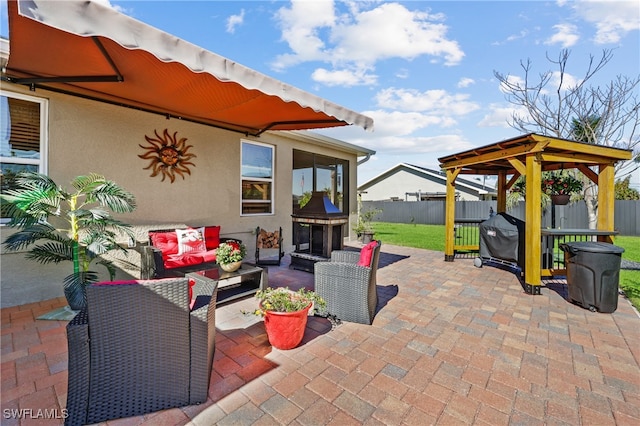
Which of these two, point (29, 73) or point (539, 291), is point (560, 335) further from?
point (29, 73)

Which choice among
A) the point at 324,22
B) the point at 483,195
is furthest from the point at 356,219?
the point at 483,195

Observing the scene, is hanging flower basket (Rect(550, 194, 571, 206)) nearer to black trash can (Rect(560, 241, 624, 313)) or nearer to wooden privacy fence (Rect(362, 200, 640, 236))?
black trash can (Rect(560, 241, 624, 313))

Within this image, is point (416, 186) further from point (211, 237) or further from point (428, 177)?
point (211, 237)

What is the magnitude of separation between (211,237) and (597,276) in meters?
6.12

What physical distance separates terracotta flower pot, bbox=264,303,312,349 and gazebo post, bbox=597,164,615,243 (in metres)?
6.11

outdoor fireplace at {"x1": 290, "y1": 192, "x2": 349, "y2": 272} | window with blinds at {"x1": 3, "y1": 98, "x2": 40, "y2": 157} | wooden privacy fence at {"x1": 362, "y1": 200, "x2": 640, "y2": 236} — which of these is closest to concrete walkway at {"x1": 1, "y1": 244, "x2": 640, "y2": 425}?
outdoor fireplace at {"x1": 290, "y1": 192, "x2": 349, "y2": 272}

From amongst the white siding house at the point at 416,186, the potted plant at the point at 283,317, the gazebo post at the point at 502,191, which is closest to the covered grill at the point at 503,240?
the gazebo post at the point at 502,191

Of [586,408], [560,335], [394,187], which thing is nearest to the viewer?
[586,408]

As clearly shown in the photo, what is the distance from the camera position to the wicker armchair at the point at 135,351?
181cm

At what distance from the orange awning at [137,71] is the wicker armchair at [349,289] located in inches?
80.5

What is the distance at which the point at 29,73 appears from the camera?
11.9ft

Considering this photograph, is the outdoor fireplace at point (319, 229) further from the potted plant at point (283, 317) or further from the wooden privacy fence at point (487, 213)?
the wooden privacy fence at point (487, 213)

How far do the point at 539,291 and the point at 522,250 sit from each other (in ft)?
2.91

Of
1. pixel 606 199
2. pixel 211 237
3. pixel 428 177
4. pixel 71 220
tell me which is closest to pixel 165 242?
pixel 211 237
